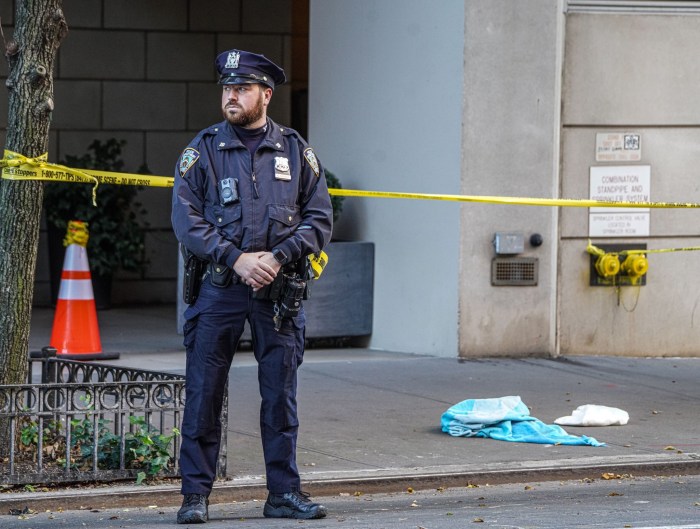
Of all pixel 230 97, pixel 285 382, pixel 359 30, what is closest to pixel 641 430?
pixel 285 382

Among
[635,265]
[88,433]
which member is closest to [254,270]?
[88,433]

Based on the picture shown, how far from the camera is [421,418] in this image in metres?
8.39

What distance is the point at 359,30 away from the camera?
1191 cm

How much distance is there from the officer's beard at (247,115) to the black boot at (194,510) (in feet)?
5.41

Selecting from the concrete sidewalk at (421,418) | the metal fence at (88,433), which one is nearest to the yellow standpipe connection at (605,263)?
the concrete sidewalk at (421,418)

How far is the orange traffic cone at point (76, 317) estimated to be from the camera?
10469 millimetres

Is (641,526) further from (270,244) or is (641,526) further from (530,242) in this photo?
(530,242)

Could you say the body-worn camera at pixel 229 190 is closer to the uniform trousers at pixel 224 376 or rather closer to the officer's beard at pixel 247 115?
the officer's beard at pixel 247 115

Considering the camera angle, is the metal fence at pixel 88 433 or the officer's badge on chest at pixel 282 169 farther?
the metal fence at pixel 88 433

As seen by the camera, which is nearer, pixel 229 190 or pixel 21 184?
pixel 229 190

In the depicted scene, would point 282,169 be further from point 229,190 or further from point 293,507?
point 293,507

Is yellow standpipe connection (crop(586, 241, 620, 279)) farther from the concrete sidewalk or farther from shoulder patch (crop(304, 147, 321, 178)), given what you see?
shoulder patch (crop(304, 147, 321, 178))

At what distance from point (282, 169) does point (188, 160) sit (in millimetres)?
412

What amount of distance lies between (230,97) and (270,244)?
667mm
